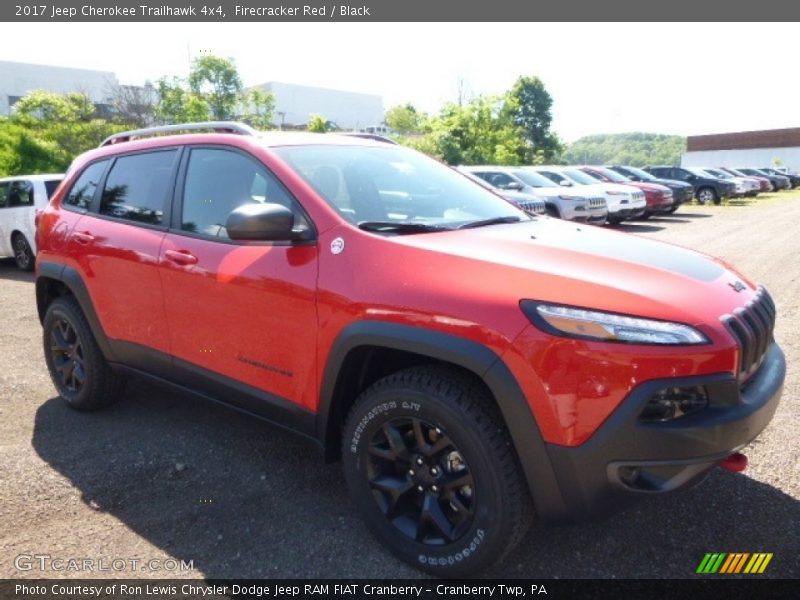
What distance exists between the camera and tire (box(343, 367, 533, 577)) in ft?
7.38

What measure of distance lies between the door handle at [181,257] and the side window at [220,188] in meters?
0.13

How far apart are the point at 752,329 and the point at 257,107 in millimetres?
39062

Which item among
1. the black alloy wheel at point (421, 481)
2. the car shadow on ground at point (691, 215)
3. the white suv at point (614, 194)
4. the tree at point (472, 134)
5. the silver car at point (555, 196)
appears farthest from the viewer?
the tree at point (472, 134)

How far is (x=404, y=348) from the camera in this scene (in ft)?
7.86

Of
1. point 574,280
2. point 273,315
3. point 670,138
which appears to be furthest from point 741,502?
point 670,138

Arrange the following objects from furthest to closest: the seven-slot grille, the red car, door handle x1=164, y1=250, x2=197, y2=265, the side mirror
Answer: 1. the red car
2. the seven-slot grille
3. door handle x1=164, y1=250, x2=197, y2=265
4. the side mirror

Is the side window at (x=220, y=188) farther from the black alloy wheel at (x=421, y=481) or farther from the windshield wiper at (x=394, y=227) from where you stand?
the black alloy wheel at (x=421, y=481)

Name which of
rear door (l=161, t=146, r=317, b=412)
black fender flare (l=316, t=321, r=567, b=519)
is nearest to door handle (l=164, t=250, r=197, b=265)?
rear door (l=161, t=146, r=317, b=412)

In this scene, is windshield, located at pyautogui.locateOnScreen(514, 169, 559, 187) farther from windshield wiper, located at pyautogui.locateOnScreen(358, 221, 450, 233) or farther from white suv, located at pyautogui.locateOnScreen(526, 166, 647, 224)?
windshield wiper, located at pyautogui.locateOnScreen(358, 221, 450, 233)

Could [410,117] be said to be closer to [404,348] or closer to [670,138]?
[404,348]

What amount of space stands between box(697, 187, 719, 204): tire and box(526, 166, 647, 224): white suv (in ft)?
31.6

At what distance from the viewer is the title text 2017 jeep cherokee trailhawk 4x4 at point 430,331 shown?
81.5 inches

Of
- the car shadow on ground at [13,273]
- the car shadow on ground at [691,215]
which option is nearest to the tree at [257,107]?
the car shadow on ground at [691,215]

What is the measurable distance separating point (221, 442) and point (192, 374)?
24.1 inches
